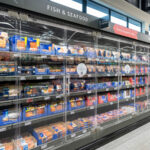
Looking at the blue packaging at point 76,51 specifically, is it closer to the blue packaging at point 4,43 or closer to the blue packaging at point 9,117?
the blue packaging at point 4,43

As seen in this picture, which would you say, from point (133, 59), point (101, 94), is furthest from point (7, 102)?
point (133, 59)

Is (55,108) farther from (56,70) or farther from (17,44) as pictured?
(17,44)

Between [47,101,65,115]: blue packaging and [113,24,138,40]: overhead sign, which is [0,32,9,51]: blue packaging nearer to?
[47,101,65,115]: blue packaging

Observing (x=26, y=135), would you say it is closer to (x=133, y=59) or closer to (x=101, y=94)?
(x=101, y=94)

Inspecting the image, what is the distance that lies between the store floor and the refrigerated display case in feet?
0.70

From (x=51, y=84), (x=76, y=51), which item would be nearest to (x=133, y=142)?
(x=51, y=84)

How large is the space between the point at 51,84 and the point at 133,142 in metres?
1.95

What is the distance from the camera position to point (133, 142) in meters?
2.47

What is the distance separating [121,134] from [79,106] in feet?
3.86

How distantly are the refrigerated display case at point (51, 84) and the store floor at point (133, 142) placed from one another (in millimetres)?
214

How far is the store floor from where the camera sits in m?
2.31

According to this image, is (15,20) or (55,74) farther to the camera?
(55,74)

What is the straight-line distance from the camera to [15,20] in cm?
165

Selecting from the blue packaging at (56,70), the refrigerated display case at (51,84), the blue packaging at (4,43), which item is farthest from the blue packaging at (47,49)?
the blue packaging at (4,43)
